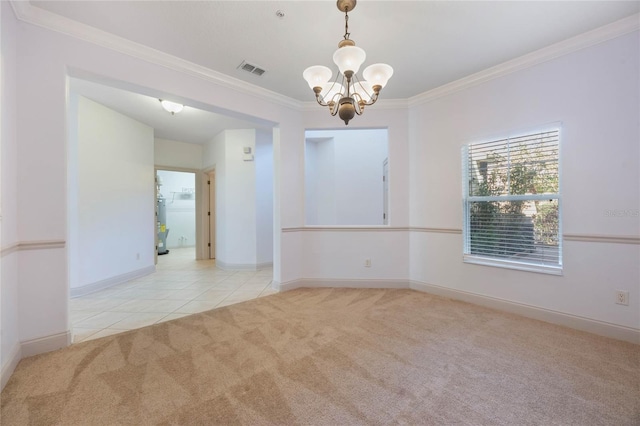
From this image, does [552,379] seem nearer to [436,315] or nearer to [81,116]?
[436,315]

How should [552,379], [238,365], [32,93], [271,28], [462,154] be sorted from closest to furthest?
[552,379], [238,365], [32,93], [271,28], [462,154]

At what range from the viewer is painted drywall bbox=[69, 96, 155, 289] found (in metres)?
3.67

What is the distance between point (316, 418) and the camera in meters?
1.39

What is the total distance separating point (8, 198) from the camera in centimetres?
182

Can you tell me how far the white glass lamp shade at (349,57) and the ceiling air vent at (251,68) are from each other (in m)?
1.41

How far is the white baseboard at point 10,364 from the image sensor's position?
1648 mm

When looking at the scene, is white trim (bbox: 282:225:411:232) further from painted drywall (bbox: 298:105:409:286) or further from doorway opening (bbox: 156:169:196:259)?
doorway opening (bbox: 156:169:196:259)

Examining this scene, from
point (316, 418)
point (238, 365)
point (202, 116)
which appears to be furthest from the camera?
point (202, 116)

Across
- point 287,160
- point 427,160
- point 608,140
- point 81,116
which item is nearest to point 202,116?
point 81,116

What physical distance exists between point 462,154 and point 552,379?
2.36m

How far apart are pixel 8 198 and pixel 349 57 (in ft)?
8.28

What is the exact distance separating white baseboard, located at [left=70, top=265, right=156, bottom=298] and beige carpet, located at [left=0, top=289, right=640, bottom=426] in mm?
1868

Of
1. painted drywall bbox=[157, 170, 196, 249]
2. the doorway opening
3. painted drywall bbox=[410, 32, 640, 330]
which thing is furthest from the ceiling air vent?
painted drywall bbox=[157, 170, 196, 249]

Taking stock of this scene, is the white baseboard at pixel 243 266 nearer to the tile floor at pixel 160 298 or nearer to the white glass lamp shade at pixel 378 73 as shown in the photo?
the tile floor at pixel 160 298
